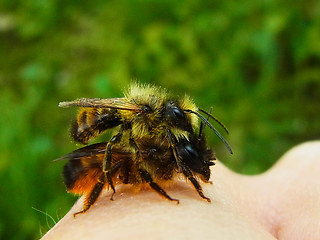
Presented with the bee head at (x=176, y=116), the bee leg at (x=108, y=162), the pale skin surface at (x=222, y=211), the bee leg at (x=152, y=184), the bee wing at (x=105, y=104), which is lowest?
the pale skin surface at (x=222, y=211)

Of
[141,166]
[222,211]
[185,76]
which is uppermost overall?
[185,76]

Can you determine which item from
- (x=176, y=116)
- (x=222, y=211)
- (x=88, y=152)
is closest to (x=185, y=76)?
(x=176, y=116)

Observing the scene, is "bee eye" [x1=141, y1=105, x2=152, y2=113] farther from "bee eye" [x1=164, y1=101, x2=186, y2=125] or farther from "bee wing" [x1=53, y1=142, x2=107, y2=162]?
"bee wing" [x1=53, y1=142, x2=107, y2=162]

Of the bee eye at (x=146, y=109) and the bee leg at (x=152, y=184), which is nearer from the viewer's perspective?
the bee leg at (x=152, y=184)

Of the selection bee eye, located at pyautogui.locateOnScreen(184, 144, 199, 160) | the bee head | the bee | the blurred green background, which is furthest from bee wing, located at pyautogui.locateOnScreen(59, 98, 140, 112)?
the blurred green background

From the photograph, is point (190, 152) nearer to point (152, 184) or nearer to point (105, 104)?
point (152, 184)

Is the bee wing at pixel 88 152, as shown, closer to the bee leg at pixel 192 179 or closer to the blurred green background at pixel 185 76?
the bee leg at pixel 192 179

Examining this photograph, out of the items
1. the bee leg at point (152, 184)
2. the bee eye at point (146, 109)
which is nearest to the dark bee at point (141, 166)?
the bee leg at point (152, 184)
